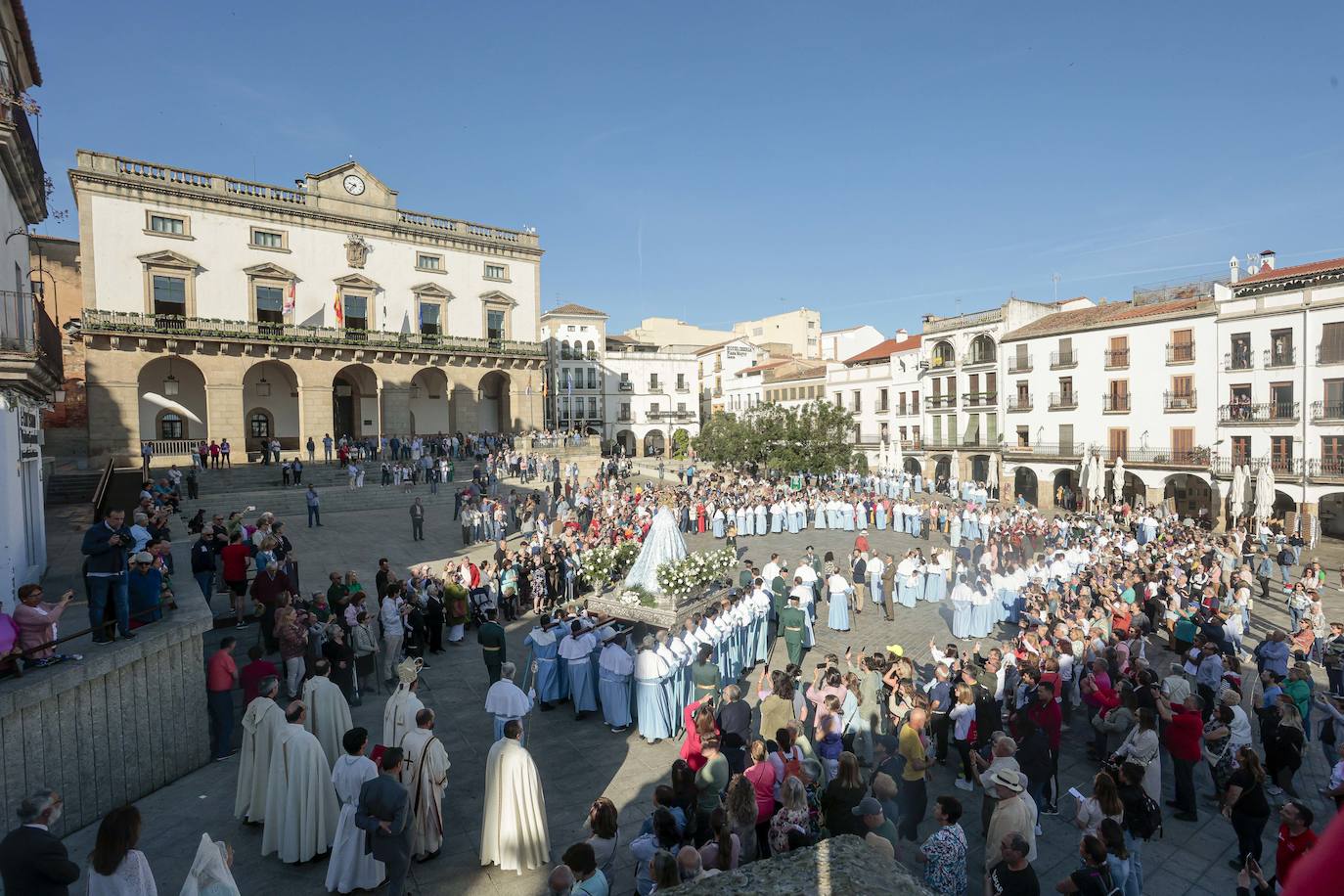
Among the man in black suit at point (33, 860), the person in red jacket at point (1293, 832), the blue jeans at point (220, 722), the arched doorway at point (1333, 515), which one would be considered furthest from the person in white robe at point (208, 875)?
the arched doorway at point (1333, 515)

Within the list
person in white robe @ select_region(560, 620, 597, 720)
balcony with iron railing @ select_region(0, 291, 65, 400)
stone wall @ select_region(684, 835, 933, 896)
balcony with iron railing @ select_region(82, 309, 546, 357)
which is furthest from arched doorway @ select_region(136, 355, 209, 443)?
stone wall @ select_region(684, 835, 933, 896)

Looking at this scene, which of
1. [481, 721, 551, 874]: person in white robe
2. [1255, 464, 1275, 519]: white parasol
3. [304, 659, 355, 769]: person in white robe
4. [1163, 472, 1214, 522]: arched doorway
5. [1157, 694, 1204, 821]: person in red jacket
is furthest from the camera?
[1163, 472, 1214, 522]: arched doorway

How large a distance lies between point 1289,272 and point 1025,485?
16176 mm

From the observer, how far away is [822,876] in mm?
3469

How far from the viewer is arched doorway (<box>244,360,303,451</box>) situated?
1426 inches

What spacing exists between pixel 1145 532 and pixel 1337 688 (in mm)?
14716

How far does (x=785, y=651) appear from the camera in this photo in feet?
46.7

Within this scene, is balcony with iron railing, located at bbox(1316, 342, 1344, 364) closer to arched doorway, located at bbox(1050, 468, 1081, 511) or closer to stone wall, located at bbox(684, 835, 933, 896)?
arched doorway, located at bbox(1050, 468, 1081, 511)

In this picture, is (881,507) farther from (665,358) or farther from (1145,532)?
(665,358)

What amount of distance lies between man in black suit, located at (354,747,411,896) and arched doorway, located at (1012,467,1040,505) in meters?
42.4

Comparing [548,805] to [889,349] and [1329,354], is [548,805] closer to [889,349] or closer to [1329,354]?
[1329,354]

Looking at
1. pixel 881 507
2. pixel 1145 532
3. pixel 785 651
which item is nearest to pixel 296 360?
pixel 881 507

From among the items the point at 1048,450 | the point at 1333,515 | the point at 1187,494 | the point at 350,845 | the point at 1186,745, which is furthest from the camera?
the point at 1048,450

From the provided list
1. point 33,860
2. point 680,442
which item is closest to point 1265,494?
point 33,860
